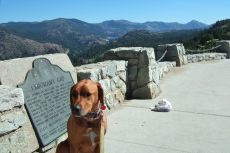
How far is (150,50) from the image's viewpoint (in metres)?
5.67

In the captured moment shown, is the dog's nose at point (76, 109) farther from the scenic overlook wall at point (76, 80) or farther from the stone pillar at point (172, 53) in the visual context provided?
the stone pillar at point (172, 53)

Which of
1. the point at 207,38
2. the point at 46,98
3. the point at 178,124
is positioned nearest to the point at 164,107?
the point at 178,124

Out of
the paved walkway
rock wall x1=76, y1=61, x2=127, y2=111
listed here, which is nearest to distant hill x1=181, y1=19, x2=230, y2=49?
the paved walkway

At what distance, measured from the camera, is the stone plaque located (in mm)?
2959

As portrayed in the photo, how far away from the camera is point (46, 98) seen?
3.18m

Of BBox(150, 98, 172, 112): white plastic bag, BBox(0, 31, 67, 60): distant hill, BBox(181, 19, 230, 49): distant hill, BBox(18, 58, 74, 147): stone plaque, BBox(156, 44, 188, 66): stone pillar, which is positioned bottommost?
BBox(150, 98, 172, 112): white plastic bag

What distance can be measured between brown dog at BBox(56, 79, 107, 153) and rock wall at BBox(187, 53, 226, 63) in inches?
395

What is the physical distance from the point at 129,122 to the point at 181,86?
3.15 metres

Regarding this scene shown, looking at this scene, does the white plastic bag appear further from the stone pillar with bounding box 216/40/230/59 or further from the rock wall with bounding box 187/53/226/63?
the stone pillar with bounding box 216/40/230/59

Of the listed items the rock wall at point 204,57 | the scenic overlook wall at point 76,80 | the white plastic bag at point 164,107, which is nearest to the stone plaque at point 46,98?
the scenic overlook wall at point 76,80

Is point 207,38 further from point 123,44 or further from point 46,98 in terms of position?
point 123,44

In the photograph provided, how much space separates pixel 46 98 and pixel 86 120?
141cm

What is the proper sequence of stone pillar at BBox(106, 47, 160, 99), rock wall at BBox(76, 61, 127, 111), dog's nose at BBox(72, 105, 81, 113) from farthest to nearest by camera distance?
stone pillar at BBox(106, 47, 160, 99) < rock wall at BBox(76, 61, 127, 111) < dog's nose at BBox(72, 105, 81, 113)

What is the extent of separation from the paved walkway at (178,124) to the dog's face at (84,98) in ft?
4.90
